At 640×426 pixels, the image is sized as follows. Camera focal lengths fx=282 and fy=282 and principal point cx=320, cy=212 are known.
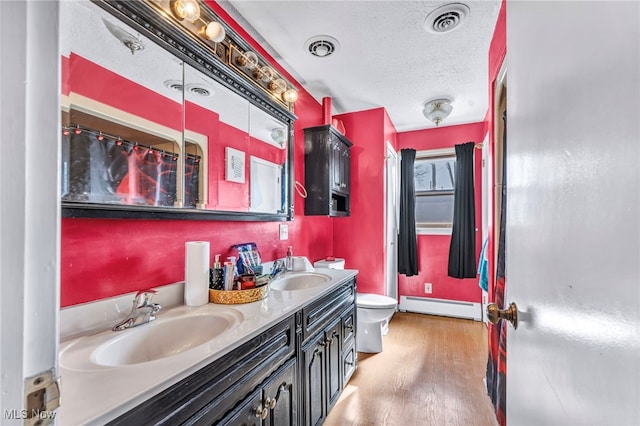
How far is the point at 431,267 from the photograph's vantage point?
11.6ft

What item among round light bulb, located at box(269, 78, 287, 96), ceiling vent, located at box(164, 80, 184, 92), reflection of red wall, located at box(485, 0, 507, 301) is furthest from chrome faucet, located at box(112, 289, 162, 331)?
reflection of red wall, located at box(485, 0, 507, 301)

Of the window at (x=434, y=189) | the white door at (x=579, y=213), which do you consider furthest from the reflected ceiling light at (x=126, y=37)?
the window at (x=434, y=189)

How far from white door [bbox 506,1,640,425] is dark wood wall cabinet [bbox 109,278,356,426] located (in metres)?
0.80

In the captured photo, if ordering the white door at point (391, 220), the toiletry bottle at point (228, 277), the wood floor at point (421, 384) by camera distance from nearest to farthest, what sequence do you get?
the toiletry bottle at point (228, 277) → the wood floor at point (421, 384) → the white door at point (391, 220)

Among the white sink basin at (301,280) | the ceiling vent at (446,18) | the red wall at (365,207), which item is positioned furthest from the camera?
the red wall at (365,207)

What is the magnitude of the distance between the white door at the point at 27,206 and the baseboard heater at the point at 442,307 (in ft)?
12.1

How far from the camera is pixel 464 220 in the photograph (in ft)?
10.8

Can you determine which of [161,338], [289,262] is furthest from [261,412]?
[289,262]

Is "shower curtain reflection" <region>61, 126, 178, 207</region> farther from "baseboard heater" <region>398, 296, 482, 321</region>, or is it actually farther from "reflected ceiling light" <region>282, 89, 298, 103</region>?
"baseboard heater" <region>398, 296, 482, 321</region>

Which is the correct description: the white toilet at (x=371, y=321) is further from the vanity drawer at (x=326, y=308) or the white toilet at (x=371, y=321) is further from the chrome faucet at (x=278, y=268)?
the chrome faucet at (x=278, y=268)

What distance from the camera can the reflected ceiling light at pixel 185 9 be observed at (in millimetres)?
1188

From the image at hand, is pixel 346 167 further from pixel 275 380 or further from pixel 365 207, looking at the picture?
pixel 275 380

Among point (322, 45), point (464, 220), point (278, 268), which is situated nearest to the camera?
point (322, 45)

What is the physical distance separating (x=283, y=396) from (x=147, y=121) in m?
1.25
